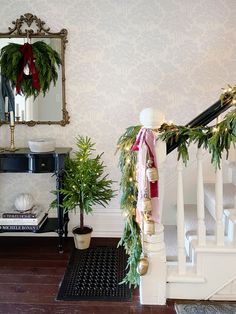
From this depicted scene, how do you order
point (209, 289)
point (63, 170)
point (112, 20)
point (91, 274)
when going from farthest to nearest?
point (112, 20), point (63, 170), point (91, 274), point (209, 289)

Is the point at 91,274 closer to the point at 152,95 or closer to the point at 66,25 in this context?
the point at 152,95

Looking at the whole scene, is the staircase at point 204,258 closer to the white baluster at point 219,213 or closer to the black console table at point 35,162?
the white baluster at point 219,213

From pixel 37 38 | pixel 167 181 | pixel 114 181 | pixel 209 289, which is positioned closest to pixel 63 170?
pixel 114 181

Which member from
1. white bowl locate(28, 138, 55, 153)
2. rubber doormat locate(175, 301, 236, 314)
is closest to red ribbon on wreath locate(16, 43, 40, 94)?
white bowl locate(28, 138, 55, 153)

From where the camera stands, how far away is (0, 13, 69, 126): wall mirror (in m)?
3.26

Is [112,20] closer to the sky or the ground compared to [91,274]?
closer to the sky

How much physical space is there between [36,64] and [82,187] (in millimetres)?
1289

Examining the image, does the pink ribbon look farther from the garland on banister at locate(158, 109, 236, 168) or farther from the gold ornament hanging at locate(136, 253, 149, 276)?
the gold ornament hanging at locate(136, 253, 149, 276)

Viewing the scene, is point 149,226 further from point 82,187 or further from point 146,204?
point 82,187

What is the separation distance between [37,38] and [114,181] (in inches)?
64.3

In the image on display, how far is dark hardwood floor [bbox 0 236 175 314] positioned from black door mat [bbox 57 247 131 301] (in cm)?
6

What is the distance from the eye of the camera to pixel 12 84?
10.7ft

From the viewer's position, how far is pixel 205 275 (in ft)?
7.10

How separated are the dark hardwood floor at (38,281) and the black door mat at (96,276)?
6 centimetres
